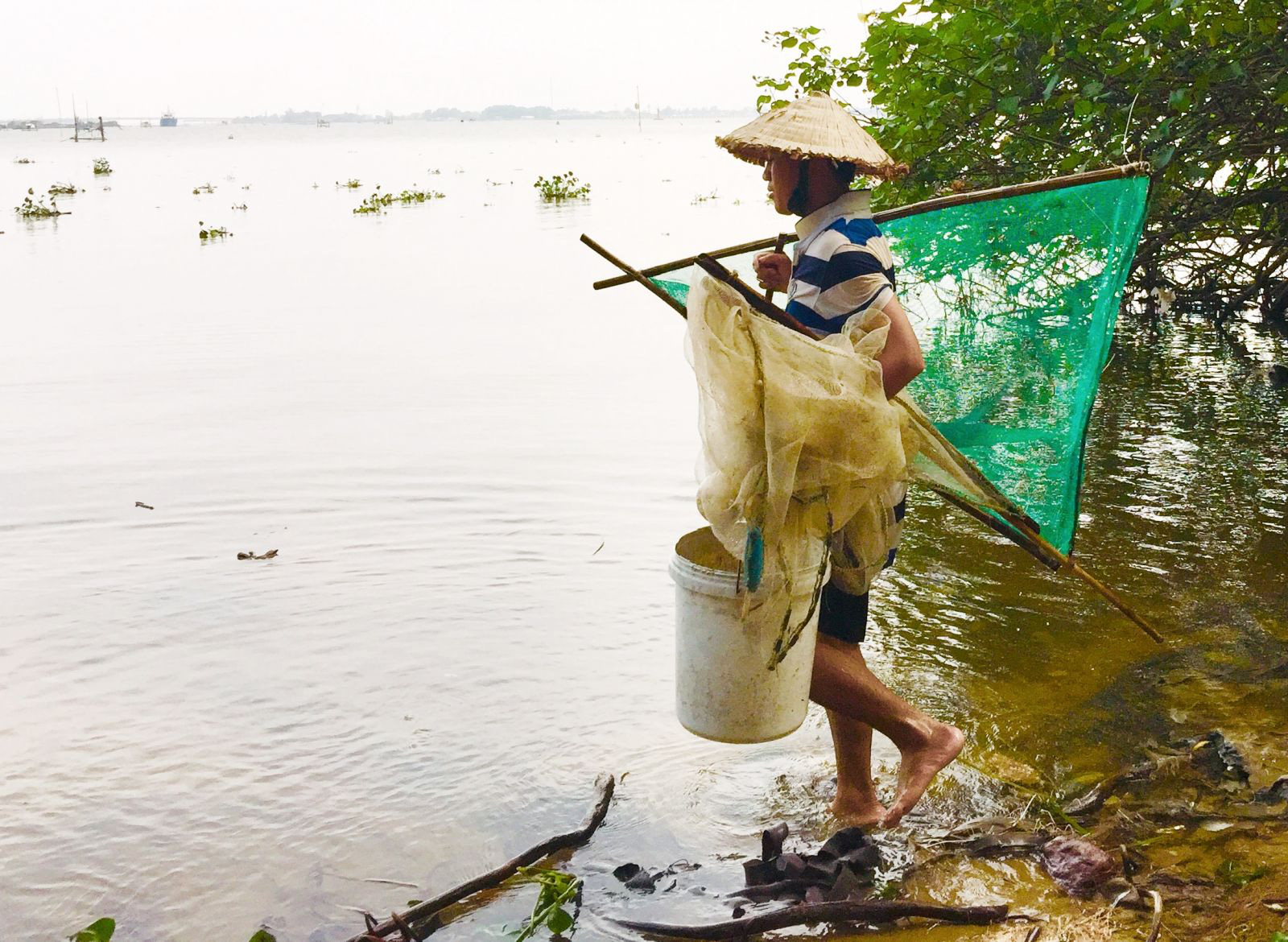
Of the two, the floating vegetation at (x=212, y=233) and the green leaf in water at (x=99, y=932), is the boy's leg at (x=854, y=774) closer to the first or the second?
the green leaf in water at (x=99, y=932)

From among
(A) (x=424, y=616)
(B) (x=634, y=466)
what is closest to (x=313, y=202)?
(B) (x=634, y=466)

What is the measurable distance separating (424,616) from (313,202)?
2599 cm

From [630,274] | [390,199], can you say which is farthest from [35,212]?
[630,274]

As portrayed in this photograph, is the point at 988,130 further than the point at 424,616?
Yes

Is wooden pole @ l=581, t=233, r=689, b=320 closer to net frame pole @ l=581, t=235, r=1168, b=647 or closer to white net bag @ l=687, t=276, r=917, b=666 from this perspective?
net frame pole @ l=581, t=235, r=1168, b=647

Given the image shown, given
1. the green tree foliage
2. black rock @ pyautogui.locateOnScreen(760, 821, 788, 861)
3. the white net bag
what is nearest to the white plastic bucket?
the white net bag

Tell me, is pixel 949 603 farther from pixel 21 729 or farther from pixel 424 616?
pixel 21 729

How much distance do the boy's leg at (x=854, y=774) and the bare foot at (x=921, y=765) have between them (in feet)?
0.23

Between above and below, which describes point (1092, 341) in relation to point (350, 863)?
above

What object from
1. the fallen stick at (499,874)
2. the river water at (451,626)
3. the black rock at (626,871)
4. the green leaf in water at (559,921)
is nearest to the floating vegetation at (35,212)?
the river water at (451,626)

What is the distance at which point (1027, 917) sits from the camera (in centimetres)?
259

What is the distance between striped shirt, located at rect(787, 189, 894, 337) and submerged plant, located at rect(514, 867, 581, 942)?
4.42 feet

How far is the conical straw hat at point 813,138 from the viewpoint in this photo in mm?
2680

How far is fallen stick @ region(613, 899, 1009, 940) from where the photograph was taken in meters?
2.57
